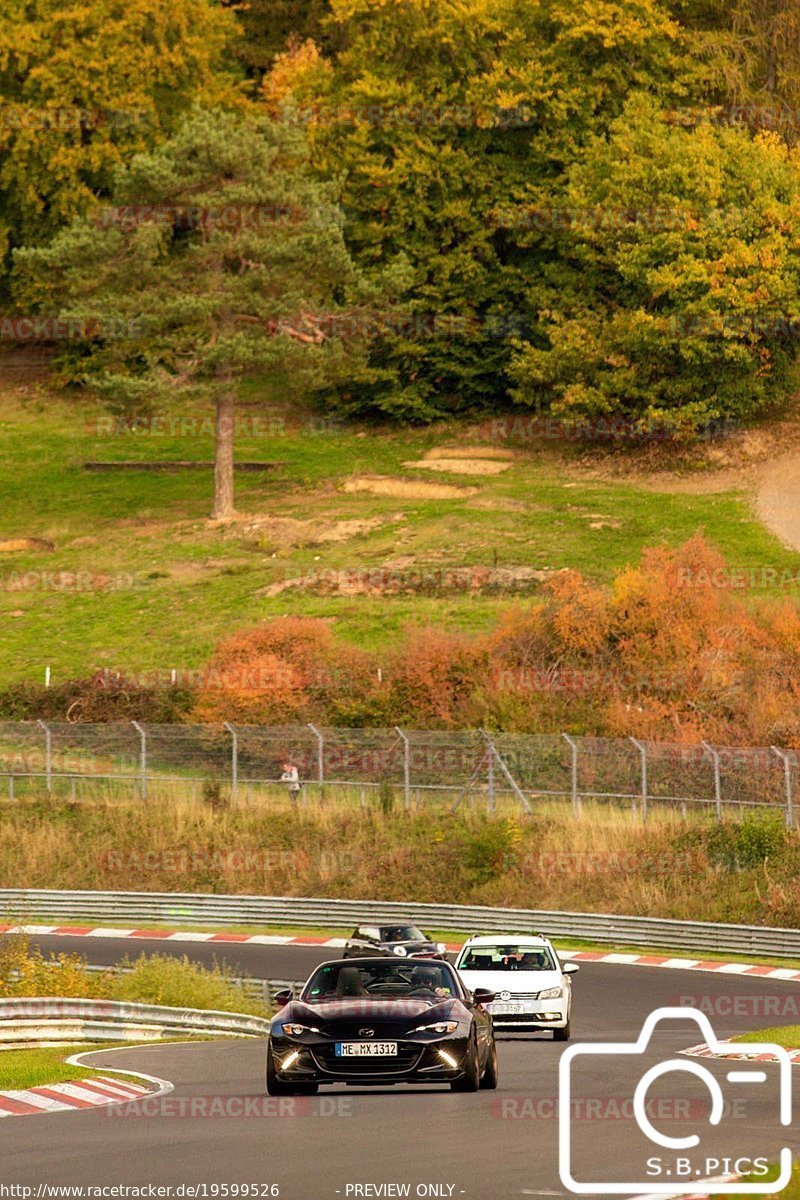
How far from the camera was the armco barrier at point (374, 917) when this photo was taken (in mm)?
36719

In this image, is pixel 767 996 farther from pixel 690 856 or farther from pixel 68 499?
pixel 68 499

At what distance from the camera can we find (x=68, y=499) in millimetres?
77938

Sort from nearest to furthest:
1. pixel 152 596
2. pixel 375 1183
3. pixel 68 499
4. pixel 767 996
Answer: pixel 375 1183, pixel 767 996, pixel 152 596, pixel 68 499

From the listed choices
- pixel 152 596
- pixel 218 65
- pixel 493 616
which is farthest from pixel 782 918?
pixel 218 65

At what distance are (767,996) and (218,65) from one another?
7289cm

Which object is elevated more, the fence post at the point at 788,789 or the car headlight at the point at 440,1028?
the car headlight at the point at 440,1028

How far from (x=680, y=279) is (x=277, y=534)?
54.0ft

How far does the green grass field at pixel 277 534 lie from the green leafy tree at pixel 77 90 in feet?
36.7

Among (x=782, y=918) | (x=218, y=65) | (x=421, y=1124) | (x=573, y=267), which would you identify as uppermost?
(x=218, y=65)

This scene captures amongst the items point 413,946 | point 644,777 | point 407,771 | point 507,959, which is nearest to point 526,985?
point 507,959

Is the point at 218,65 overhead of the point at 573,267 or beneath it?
overhead

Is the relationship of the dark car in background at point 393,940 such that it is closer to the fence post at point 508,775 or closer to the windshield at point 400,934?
the windshield at point 400,934

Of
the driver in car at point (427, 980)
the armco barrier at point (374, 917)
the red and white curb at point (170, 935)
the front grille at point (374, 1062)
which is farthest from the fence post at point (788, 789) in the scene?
the front grille at point (374, 1062)

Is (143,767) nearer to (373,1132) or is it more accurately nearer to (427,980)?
(427,980)
